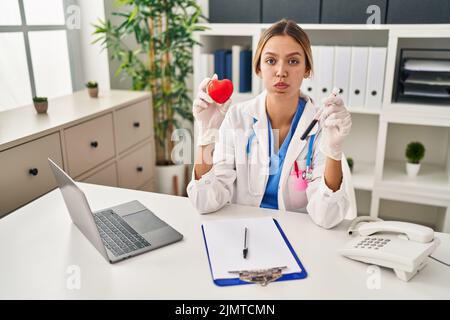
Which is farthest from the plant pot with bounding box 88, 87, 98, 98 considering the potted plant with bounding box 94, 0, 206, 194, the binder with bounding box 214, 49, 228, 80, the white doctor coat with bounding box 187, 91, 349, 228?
the white doctor coat with bounding box 187, 91, 349, 228

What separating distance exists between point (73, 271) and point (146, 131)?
1703 millimetres

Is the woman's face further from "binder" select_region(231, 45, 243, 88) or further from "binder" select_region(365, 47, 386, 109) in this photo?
"binder" select_region(231, 45, 243, 88)

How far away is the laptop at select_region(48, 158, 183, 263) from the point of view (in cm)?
109

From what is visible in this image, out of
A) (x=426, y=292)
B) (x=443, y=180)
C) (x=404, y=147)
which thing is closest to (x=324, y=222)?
(x=426, y=292)

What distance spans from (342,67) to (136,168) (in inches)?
53.7

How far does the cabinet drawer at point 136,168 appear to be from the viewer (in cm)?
245

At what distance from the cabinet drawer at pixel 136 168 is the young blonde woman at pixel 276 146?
1.04 meters

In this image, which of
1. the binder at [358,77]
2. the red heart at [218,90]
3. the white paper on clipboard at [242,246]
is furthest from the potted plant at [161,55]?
the white paper on clipboard at [242,246]

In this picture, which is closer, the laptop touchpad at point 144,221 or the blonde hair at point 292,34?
the laptop touchpad at point 144,221

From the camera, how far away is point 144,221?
4.29ft

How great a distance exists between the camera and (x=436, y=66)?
224cm

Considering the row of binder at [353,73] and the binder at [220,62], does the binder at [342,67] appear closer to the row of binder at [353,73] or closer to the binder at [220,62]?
the row of binder at [353,73]

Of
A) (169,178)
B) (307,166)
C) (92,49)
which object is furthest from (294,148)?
(92,49)

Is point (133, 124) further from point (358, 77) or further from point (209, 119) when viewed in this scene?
point (358, 77)
